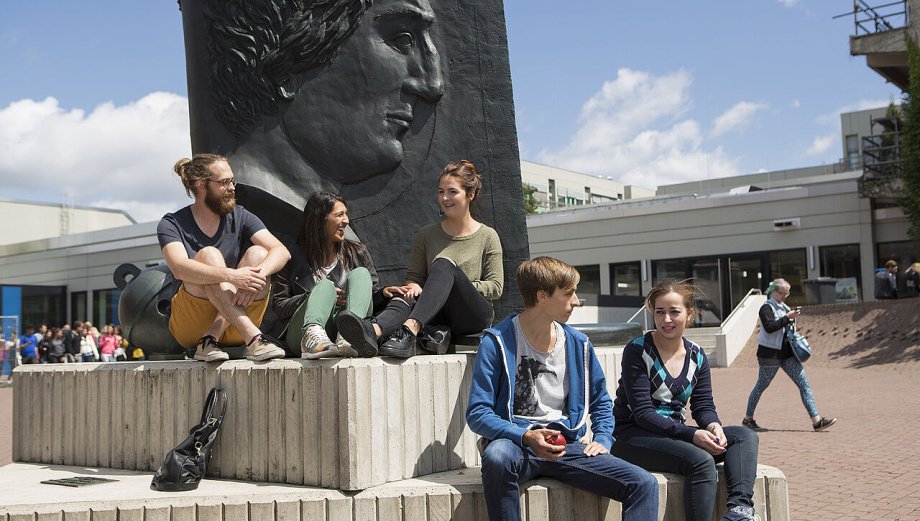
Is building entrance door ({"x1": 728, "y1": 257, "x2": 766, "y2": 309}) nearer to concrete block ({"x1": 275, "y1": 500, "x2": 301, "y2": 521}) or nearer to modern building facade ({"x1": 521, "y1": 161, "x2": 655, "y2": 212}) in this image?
modern building facade ({"x1": 521, "y1": 161, "x2": 655, "y2": 212})

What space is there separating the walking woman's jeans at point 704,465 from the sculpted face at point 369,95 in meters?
2.98

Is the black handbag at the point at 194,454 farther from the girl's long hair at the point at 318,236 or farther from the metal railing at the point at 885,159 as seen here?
the metal railing at the point at 885,159

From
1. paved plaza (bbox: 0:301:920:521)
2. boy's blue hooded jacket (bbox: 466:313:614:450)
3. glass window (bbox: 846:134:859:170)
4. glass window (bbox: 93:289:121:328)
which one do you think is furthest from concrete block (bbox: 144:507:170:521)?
glass window (bbox: 846:134:859:170)

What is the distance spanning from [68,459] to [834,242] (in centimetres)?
2739

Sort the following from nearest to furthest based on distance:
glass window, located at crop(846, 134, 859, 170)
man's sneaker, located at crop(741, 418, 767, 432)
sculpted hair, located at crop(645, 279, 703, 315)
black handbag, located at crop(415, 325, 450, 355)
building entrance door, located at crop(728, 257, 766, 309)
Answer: sculpted hair, located at crop(645, 279, 703, 315), black handbag, located at crop(415, 325, 450, 355), man's sneaker, located at crop(741, 418, 767, 432), building entrance door, located at crop(728, 257, 766, 309), glass window, located at crop(846, 134, 859, 170)

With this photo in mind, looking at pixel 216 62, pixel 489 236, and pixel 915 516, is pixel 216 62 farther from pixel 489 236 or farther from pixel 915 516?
pixel 915 516

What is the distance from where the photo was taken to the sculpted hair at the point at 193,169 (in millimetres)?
4828

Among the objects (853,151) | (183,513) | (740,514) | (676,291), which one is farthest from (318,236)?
(853,151)

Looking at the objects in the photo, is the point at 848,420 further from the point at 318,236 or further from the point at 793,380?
the point at 318,236

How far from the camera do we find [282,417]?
432 cm

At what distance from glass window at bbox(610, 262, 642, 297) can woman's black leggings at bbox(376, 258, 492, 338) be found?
28.1 metres

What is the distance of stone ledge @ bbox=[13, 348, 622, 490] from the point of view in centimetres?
407

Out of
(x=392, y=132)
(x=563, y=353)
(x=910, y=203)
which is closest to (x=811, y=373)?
(x=910, y=203)

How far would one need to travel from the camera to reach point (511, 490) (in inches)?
150
